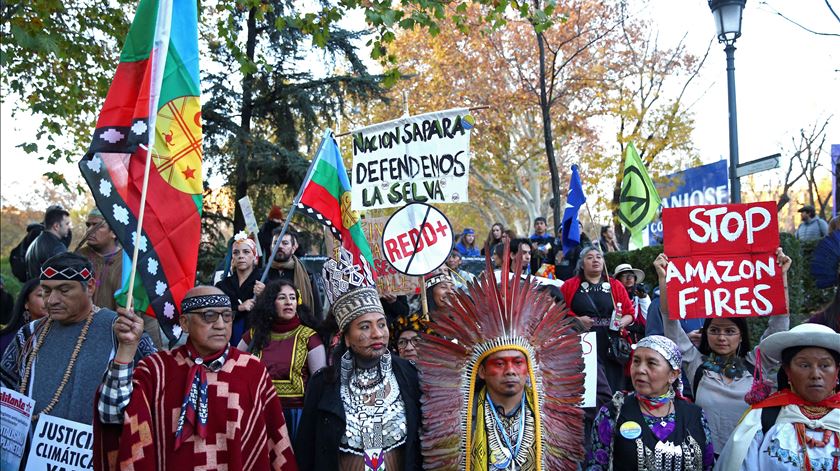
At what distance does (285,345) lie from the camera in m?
5.45

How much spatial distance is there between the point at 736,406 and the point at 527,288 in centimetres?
159

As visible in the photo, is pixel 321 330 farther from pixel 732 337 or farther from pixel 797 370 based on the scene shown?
pixel 797 370

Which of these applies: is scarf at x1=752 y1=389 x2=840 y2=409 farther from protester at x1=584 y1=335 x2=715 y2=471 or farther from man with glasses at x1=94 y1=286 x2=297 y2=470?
man with glasses at x1=94 y1=286 x2=297 y2=470

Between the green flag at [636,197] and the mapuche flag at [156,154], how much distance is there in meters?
6.19

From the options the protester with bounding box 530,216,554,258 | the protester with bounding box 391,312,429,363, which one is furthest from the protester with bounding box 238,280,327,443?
the protester with bounding box 530,216,554,258

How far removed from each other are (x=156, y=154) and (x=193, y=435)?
1.53 m

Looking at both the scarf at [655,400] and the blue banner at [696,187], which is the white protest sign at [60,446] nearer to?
the scarf at [655,400]

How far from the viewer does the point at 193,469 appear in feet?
12.3

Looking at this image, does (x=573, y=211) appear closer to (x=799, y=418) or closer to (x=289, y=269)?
(x=289, y=269)

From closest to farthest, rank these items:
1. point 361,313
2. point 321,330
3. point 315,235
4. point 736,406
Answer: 1. point 361,313
2. point 736,406
3. point 321,330
4. point 315,235

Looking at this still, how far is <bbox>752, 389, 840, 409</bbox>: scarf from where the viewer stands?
381 cm

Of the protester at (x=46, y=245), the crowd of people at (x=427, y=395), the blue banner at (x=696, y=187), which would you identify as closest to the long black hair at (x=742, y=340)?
the crowd of people at (x=427, y=395)

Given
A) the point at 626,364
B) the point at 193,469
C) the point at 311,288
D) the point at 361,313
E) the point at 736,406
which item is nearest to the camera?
the point at 193,469

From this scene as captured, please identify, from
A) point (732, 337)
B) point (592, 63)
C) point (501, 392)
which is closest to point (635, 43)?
point (592, 63)
